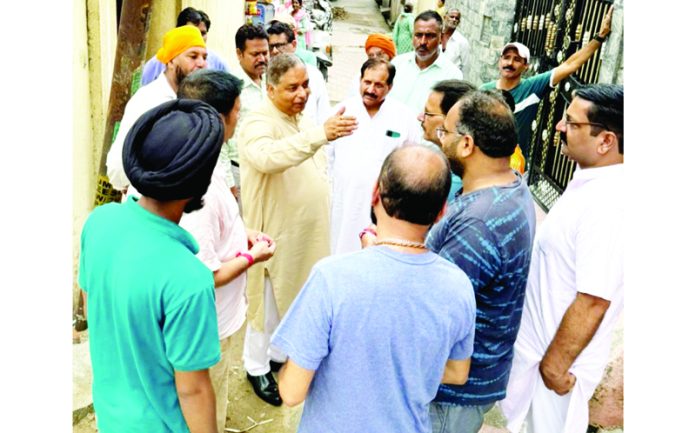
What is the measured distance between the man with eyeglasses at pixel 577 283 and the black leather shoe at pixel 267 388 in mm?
1478

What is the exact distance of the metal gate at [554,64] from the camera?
5.38m

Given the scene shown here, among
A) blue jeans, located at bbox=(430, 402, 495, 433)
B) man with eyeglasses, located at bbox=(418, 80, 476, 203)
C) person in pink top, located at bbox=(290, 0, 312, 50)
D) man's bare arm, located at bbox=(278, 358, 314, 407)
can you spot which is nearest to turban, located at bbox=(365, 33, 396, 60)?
man with eyeglasses, located at bbox=(418, 80, 476, 203)

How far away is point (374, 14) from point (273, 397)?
67.6 feet

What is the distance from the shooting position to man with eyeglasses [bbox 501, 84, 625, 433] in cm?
214

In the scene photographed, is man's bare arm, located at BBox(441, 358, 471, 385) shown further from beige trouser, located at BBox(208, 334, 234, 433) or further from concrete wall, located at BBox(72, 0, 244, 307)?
concrete wall, located at BBox(72, 0, 244, 307)

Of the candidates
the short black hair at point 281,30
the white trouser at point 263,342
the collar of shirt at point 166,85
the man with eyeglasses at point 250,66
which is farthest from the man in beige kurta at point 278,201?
the short black hair at point 281,30

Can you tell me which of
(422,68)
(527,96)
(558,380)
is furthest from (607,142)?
(422,68)

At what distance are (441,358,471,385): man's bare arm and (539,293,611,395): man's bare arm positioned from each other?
54 centimetres

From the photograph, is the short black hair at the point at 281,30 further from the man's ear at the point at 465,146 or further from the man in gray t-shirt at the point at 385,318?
the man in gray t-shirt at the point at 385,318

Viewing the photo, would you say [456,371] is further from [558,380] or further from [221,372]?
[221,372]

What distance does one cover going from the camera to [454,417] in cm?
230

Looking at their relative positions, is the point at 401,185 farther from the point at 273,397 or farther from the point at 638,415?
the point at 273,397

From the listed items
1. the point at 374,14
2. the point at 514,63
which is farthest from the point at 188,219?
the point at 374,14

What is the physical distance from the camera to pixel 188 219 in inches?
88.9
